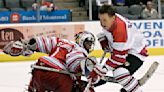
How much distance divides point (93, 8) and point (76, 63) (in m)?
4.89

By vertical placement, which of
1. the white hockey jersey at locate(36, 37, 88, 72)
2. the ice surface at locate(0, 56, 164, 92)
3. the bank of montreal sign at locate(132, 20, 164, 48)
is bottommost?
the ice surface at locate(0, 56, 164, 92)

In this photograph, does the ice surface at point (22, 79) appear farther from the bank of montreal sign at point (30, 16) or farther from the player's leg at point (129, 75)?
the player's leg at point (129, 75)

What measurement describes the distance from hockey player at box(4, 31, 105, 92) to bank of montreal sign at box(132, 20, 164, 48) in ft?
15.5

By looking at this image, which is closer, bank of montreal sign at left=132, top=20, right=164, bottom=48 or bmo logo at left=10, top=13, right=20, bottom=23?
bmo logo at left=10, top=13, right=20, bottom=23

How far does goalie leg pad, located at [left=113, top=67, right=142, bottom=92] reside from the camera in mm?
2889

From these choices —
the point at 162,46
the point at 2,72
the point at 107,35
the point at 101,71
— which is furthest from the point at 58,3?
the point at 101,71

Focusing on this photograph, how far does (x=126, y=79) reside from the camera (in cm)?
291

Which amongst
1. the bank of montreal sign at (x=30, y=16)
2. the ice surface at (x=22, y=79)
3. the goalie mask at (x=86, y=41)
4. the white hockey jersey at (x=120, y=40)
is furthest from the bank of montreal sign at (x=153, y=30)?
the goalie mask at (x=86, y=41)

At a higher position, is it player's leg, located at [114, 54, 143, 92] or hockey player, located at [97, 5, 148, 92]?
hockey player, located at [97, 5, 148, 92]

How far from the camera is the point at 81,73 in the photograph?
8.52ft

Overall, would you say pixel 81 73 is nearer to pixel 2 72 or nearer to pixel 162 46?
pixel 2 72

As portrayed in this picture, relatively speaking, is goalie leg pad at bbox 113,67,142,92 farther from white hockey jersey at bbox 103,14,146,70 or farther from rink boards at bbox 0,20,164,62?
rink boards at bbox 0,20,164,62

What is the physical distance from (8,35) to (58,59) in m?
4.45

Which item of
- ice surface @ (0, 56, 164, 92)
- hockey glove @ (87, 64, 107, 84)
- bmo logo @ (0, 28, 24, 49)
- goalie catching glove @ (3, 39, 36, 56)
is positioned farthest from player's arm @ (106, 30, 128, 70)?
bmo logo @ (0, 28, 24, 49)
